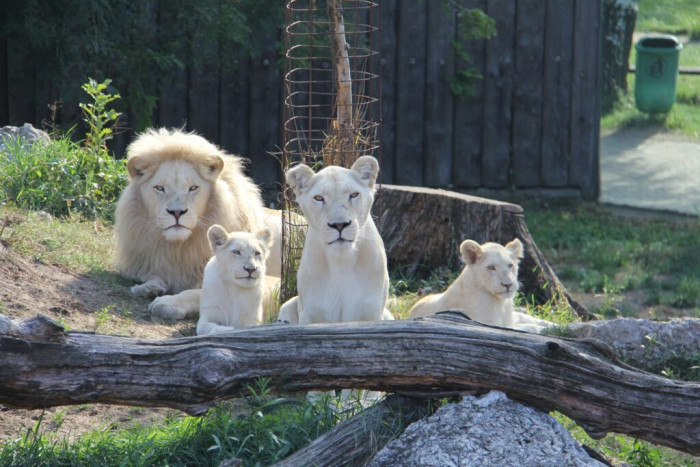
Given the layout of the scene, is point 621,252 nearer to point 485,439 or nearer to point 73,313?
point 73,313

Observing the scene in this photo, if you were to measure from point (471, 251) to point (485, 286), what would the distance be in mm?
248

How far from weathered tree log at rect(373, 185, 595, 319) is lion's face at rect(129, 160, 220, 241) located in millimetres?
1558

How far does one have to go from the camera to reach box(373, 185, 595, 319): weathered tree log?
8484 millimetres

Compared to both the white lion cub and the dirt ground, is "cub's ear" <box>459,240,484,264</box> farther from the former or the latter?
the dirt ground

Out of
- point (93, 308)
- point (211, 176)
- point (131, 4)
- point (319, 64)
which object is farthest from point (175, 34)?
point (93, 308)

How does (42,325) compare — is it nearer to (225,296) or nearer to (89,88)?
(225,296)

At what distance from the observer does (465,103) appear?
12383 millimetres

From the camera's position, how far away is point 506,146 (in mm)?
12547

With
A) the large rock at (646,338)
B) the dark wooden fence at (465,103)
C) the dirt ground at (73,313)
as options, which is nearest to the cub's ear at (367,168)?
the dirt ground at (73,313)

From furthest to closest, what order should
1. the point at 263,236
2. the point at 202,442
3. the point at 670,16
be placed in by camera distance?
the point at 670,16 < the point at 263,236 < the point at 202,442

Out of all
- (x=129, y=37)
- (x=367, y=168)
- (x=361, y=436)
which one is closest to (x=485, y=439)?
(x=361, y=436)

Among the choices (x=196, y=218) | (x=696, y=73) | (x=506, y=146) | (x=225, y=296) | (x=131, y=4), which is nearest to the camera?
(x=225, y=296)

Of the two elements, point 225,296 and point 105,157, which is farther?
point 105,157

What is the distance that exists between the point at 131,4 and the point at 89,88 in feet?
5.36
